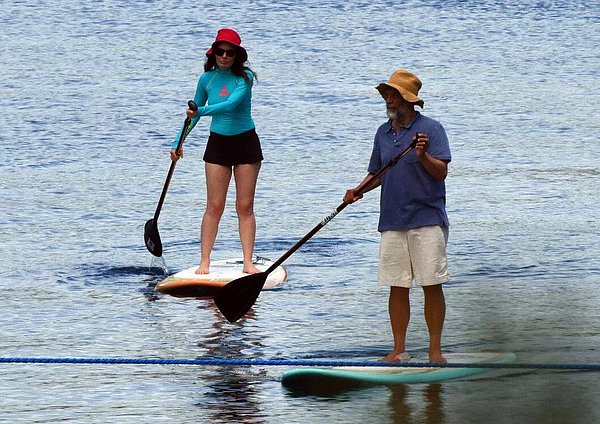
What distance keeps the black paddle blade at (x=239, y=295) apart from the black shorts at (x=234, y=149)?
2042 mm

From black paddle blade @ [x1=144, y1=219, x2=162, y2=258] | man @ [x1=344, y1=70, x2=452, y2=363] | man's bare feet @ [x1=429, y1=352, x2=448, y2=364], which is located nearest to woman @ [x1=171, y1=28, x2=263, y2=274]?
black paddle blade @ [x1=144, y1=219, x2=162, y2=258]

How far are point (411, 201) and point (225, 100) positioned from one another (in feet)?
8.66

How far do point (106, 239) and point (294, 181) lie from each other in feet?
11.4

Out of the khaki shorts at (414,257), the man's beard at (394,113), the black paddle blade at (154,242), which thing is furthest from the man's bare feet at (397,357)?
the black paddle blade at (154,242)

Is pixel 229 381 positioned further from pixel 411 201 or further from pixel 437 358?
pixel 411 201

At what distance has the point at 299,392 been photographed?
6.16m

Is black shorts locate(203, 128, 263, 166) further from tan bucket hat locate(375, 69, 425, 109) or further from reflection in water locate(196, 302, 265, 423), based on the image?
tan bucket hat locate(375, 69, 425, 109)

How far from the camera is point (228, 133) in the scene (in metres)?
8.87

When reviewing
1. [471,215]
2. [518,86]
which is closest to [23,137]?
[471,215]

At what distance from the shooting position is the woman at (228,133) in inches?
340

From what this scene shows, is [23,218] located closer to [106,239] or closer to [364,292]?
[106,239]

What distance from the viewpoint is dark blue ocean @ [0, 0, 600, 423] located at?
10.0 ft

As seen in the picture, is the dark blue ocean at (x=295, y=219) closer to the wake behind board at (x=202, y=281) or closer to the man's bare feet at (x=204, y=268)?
the wake behind board at (x=202, y=281)

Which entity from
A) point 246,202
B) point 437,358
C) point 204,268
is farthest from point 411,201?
point 204,268
